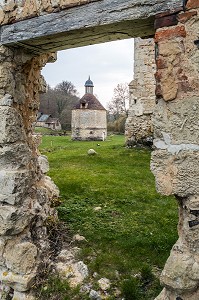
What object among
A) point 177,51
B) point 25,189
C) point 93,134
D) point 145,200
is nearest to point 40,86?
point 25,189

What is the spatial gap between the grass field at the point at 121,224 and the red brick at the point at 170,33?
90.2 inches

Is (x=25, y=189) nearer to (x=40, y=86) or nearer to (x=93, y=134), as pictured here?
(x=40, y=86)

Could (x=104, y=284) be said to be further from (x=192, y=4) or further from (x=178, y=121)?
(x=192, y=4)

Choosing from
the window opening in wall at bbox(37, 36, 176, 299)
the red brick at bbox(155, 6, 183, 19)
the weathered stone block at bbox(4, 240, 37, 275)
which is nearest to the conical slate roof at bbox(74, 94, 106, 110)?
the window opening in wall at bbox(37, 36, 176, 299)

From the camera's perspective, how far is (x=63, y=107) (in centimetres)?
4462

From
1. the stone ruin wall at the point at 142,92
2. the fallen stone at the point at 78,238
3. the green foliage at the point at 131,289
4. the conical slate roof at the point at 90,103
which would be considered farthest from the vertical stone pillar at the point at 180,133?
the conical slate roof at the point at 90,103

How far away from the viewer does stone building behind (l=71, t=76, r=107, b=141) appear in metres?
29.3

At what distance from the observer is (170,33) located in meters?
2.50

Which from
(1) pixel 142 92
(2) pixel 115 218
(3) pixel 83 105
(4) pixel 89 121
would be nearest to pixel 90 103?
(3) pixel 83 105

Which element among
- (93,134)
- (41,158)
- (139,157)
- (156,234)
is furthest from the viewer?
(93,134)

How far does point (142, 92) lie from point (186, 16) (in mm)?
9547

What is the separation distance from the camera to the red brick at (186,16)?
2.41 meters

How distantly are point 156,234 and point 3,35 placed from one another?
2980 mm

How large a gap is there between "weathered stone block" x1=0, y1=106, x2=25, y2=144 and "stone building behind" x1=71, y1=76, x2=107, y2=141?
2537cm
